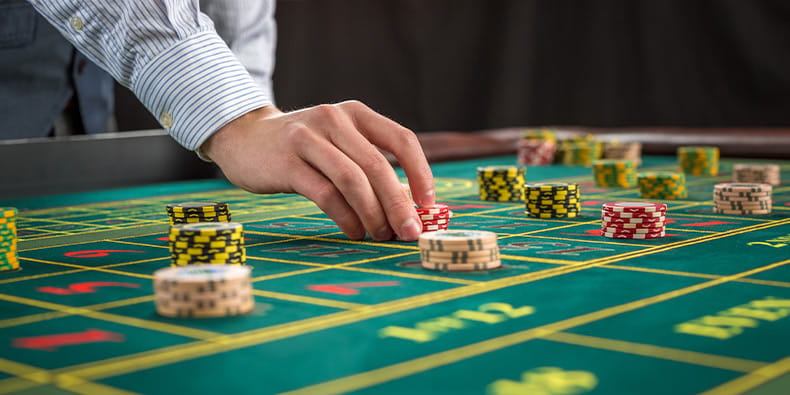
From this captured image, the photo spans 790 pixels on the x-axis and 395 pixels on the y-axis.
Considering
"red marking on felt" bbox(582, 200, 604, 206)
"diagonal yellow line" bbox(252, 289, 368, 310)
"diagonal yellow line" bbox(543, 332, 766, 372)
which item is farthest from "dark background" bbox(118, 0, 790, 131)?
"diagonal yellow line" bbox(543, 332, 766, 372)

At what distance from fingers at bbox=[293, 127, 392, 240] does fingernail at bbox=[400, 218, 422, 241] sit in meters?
0.06

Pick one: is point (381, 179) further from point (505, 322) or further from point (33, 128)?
point (33, 128)

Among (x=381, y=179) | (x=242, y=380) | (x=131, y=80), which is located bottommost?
(x=242, y=380)

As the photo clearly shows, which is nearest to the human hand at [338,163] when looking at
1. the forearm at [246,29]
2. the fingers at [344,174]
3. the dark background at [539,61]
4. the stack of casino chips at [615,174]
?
the fingers at [344,174]

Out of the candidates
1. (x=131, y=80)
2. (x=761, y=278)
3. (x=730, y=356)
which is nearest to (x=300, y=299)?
(x=730, y=356)

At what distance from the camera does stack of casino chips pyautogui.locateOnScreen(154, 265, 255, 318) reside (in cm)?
154

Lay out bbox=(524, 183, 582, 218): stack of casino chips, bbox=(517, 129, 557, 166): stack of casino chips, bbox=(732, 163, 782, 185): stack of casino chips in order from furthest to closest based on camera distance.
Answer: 1. bbox=(517, 129, 557, 166): stack of casino chips
2. bbox=(732, 163, 782, 185): stack of casino chips
3. bbox=(524, 183, 582, 218): stack of casino chips

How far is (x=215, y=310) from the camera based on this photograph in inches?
61.2

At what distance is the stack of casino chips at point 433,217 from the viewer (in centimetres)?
249

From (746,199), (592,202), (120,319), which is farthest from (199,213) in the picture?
(746,199)

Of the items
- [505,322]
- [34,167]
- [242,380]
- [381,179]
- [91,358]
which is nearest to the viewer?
[242,380]

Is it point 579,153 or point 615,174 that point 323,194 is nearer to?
point 615,174

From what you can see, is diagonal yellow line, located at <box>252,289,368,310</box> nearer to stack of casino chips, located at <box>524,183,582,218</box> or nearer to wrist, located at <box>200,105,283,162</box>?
wrist, located at <box>200,105,283,162</box>

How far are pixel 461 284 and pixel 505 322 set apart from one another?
1.08 ft
